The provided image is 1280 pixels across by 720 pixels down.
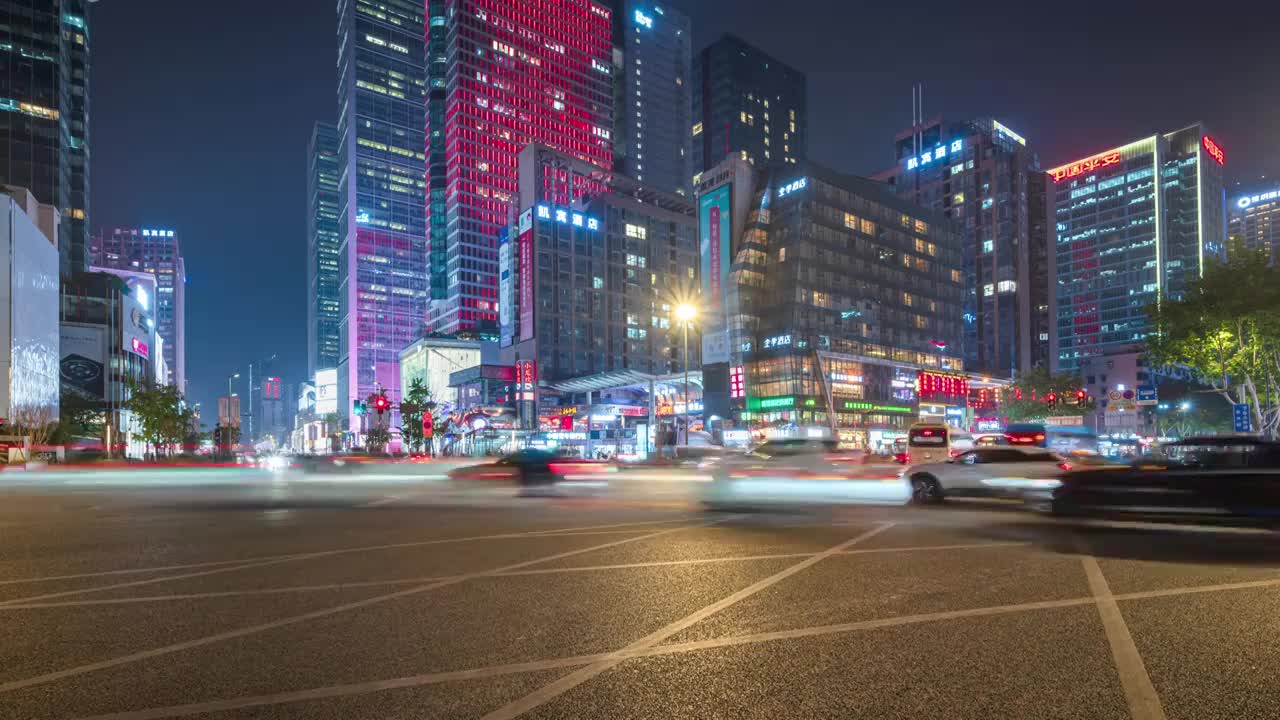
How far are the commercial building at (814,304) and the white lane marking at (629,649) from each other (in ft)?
264

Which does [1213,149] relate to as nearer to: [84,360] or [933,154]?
[933,154]

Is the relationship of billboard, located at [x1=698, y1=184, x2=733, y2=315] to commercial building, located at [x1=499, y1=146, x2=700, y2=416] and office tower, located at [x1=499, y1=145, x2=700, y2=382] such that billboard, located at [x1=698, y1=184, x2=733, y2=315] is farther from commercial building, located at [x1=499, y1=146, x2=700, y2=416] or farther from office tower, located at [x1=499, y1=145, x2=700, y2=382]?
commercial building, located at [x1=499, y1=146, x2=700, y2=416]

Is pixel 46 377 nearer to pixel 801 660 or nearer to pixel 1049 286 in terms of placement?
pixel 801 660

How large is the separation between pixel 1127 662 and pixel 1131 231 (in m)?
214

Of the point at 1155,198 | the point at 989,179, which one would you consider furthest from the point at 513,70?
the point at 1155,198

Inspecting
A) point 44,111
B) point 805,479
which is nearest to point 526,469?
point 805,479

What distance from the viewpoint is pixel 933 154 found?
486ft

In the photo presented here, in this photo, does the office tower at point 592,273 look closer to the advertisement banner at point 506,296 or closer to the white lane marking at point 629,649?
the advertisement banner at point 506,296

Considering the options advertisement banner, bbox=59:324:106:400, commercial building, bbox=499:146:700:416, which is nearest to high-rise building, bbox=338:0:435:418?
commercial building, bbox=499:146:700:416

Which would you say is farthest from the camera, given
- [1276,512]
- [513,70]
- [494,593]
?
[513,70]

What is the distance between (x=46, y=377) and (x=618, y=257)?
8457 cm

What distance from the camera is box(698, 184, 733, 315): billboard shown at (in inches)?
3728

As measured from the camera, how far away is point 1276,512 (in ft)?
35.9

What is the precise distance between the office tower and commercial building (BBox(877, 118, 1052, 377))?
2080 inches
